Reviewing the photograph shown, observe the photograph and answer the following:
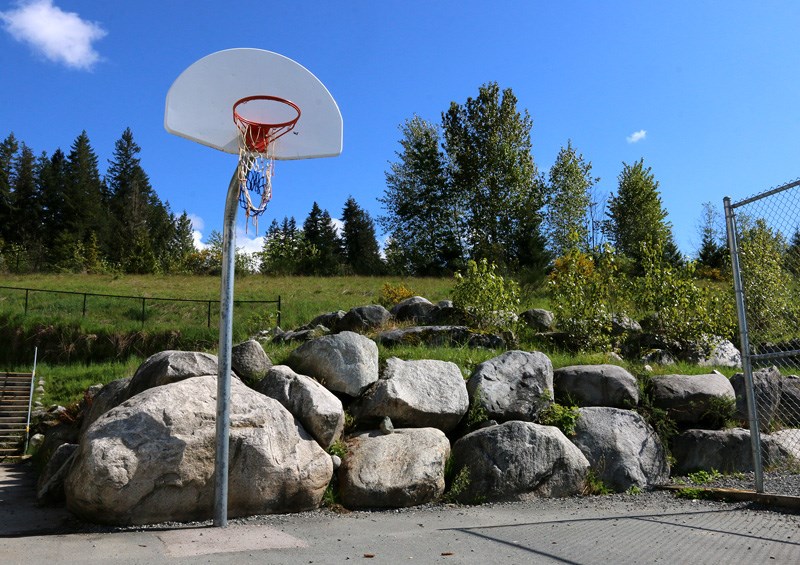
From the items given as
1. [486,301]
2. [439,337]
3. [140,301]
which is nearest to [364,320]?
[439,337]

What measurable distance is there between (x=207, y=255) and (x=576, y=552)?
38420 millimetres

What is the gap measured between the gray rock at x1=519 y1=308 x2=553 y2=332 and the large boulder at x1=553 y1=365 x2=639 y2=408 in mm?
3706

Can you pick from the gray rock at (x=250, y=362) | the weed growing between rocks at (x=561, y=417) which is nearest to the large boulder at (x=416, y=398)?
the weed growing between rocks at (x=561, y=417)

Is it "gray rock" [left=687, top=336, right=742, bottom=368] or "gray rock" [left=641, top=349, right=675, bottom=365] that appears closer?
"gray rock" [left=641, top=349, right=675, bottom=365]

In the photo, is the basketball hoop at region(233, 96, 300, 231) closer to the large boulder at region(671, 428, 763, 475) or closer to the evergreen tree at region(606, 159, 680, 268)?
the large boulder at region(671, 428, 763, 475)

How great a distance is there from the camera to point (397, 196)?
3794 centimetres

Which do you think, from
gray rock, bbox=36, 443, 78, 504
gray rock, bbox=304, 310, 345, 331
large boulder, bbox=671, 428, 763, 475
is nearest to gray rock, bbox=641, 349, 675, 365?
large boulder, bbox=671, 428, 763, 475

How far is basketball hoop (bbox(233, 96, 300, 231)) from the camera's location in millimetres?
5801

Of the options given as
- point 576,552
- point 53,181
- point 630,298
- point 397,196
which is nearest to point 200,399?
point 576,552

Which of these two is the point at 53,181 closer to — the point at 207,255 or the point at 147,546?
the point at 207,255

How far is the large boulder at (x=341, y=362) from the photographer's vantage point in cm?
716

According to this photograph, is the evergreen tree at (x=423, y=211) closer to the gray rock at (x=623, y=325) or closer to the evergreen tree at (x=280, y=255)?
the evergreen tree at (x=280, y=255)

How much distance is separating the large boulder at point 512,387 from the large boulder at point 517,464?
69 cm

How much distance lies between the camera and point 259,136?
19.4 ft
